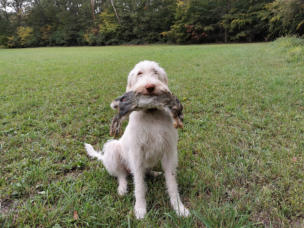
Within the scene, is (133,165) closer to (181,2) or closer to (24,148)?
(24,148)

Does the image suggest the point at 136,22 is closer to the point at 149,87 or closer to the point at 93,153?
the point at 93,153

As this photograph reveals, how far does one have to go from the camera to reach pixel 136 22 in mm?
38344

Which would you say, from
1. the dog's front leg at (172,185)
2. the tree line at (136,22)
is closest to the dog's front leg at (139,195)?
the dog's front leg at (172,185)

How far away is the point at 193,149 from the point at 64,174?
1844 mm

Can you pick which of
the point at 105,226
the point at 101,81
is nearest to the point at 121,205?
the point at 105,226

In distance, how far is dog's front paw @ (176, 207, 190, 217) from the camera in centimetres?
176

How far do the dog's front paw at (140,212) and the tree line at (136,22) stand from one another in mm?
27061

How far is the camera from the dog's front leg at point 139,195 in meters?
1.82

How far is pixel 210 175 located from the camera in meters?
2.26

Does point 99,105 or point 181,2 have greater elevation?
point 181,2

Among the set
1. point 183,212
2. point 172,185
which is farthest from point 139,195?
point 183,212

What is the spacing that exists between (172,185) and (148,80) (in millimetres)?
1116

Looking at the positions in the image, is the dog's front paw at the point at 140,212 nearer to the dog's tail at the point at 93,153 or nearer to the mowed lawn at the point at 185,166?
the mowed lawn at the point at 185,166

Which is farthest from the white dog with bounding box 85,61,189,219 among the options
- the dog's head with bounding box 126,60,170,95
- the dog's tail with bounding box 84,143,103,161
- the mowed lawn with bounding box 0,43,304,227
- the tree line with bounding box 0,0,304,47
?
the tree line with bounding box 0,0,304,47
